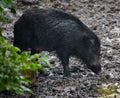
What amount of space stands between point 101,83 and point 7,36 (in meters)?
3.58

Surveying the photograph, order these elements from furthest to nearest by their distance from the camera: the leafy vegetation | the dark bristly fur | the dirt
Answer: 1. the dark bristly fur
2. the dirt
3. the leafy vegetation

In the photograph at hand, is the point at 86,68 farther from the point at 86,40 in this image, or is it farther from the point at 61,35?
the point at 61,35

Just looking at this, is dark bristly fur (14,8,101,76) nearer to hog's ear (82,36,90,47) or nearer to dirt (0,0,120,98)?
hog's ear (82,36,90,47)

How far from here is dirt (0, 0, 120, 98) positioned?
696 centimetres

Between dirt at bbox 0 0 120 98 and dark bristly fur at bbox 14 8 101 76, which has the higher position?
dark bristly fur at bbox 14 8 101 76

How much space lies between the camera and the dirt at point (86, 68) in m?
6.96

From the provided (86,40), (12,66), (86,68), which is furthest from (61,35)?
(12,66)

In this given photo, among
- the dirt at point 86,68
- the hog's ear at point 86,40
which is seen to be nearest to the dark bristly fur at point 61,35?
the hog's ear at point 86,40

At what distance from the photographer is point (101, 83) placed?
24.0ft

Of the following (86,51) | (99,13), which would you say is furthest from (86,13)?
(86,51)

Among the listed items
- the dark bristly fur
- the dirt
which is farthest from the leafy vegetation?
the dark bristly fur

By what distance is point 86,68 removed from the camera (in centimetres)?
812

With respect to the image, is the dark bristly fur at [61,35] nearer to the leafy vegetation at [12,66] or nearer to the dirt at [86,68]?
the dirt at [86,68]

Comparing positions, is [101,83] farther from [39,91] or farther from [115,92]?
[39,91]
